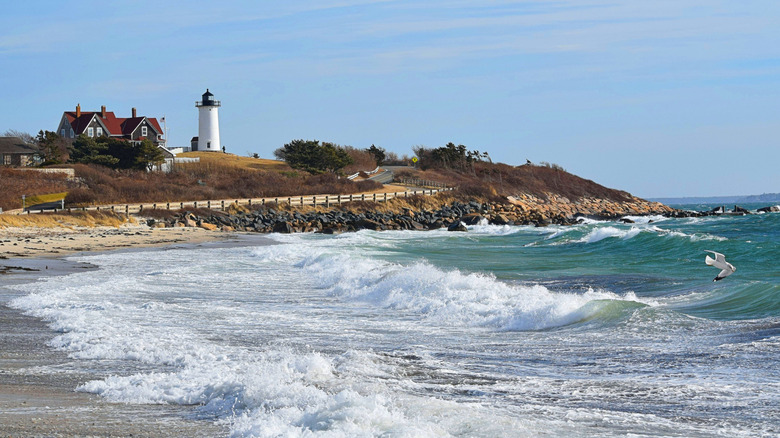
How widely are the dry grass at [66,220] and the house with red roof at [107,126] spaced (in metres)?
38.9

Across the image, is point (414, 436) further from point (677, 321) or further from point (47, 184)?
point (47, 184)

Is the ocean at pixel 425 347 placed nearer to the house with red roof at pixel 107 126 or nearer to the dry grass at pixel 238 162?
the dry grass at pixel 238 162

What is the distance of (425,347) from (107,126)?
75556 millimetres

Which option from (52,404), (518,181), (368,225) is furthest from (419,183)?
(52,404)

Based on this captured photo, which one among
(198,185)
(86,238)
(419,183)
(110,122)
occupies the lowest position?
(86,238)

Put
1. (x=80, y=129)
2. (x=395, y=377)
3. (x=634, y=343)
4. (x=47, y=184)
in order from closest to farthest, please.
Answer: (x=395, y=377)
(x=634, y=343)
(x=47, y=184)
(x=80, y=129)

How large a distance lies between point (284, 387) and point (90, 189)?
146 ft

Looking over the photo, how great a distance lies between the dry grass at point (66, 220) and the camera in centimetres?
3628

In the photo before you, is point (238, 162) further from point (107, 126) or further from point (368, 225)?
point (368, 225)

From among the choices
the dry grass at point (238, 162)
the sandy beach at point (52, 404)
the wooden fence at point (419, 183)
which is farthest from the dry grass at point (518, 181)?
the sandy beach at point (52, 404)

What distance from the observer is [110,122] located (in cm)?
8088

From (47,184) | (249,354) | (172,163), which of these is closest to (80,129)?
(172,163)

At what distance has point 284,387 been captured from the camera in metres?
7.89

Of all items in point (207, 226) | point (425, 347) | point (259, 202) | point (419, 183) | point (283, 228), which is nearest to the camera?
point (425, 347)
